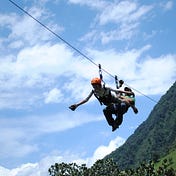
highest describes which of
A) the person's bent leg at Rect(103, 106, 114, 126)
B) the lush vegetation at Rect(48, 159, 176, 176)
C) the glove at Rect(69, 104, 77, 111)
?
the lush vegetation at Rect(48, 159, 176, 176)

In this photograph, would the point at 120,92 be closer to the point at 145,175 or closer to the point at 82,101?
the point at 82,101

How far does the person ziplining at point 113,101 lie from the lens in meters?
17.3

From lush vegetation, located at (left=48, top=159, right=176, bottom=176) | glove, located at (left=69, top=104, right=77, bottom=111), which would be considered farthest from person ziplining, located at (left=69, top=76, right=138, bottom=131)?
lush vegetation, located at (left=48, top=159, right=176, bottom=176)

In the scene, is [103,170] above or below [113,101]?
above

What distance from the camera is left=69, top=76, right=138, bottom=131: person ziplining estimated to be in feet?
56.8

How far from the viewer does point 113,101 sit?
724 inches

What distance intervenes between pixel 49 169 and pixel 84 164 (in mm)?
7690

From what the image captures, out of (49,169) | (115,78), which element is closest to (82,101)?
(115,78)

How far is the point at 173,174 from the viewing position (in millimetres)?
107688

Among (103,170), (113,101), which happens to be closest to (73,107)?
(113,101)

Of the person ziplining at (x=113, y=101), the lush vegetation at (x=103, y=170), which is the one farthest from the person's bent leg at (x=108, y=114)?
the lush vegetation at (x=103, y=170)

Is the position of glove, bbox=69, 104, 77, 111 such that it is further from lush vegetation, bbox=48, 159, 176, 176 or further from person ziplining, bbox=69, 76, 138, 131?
lush vegetation, bbox=48, 159, 176, 176

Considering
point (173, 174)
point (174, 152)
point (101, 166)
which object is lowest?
point (173, 174)

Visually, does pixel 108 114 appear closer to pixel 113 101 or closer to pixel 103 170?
pixel 113 101
